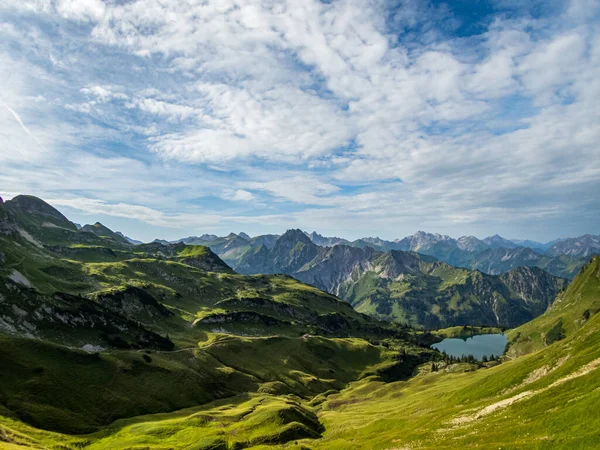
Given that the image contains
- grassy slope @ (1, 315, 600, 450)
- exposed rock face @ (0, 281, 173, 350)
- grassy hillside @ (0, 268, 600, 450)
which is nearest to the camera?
grassy slope @ (1, 315, 600, 450)

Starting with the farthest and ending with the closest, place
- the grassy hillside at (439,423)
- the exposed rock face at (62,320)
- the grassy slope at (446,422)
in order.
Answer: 1. the exposed rock face at (62,320)
2. the grassy hillside at (439,423)
3. the grassy slope at (446,422)

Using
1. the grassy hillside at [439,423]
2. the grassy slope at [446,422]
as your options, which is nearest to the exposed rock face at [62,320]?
the grassy hillside at [439,423]

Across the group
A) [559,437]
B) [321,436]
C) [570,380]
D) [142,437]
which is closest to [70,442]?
[142,437]

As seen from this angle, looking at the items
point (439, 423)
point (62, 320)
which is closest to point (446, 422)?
point (439, 423)

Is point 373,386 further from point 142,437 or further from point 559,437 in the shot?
point 559,437

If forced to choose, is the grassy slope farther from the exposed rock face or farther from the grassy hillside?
the exposed rock face

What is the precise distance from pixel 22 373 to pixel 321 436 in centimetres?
8660

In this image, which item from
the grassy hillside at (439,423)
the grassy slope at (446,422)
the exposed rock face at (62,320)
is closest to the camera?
the grassy slope at (446,422)

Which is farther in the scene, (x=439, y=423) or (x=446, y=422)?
(x=439, y=423)

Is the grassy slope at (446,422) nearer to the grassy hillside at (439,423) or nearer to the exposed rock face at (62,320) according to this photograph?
the grassy hillside at (439,423)

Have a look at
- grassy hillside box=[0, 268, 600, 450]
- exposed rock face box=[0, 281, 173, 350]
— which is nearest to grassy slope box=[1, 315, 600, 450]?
grassy hillside box=[0, 268, 600, 450]

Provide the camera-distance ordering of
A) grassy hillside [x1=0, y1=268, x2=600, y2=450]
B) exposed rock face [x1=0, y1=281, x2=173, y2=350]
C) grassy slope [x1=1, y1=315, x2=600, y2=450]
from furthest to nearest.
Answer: exposed rock face [x1=0, y1=281, x2=173, y2=350] → grassy hillside [x1=0, y1=268, x2=600, y2=450] → grassy slope [x1=1, y1=315, x2=600, y2=450]

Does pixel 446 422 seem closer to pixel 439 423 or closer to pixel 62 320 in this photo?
pixel 439 423

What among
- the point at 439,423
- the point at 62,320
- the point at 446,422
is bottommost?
the point at 439,423
